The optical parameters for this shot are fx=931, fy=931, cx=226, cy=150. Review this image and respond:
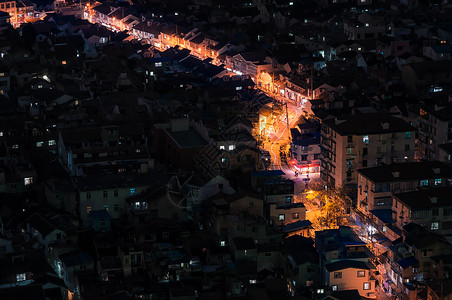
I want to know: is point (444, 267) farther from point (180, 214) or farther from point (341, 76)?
point (341, 76)

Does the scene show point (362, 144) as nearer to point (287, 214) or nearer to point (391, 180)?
point (391, 180)

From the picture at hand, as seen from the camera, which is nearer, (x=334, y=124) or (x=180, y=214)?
(x=180, y=214)

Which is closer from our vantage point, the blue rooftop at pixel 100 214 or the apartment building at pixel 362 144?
the blue rooftop at pixel 100 214

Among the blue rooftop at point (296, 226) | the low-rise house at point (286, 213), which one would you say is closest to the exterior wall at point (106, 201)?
the low-rise house at point (286, 213)

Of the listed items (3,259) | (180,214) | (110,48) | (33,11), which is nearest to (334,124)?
(180,214)

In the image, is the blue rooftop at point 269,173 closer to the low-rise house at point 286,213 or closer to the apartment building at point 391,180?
the low-rise house at point 286,213

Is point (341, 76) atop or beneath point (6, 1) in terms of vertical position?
beneath

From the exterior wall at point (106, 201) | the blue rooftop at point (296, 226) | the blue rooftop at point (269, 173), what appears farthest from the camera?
the blue rooftop at point (269, 173)

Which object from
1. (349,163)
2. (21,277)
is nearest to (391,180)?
(349,163)
